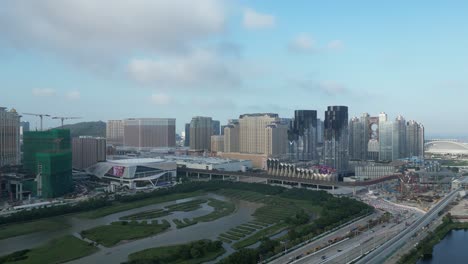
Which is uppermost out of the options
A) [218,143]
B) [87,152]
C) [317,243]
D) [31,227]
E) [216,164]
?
[218,143]

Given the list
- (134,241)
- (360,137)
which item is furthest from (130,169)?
(360,137)

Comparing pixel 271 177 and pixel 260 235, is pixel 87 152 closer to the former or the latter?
pixel 271 177

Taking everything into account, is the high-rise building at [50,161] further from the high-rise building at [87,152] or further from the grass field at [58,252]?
the grass field at [58,252]

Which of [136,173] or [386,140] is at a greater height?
[386,140]

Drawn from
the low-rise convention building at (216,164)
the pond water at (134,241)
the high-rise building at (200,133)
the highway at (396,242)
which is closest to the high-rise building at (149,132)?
the high-rise building at (200,133)

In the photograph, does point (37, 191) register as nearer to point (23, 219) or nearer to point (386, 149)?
point (23, 219)

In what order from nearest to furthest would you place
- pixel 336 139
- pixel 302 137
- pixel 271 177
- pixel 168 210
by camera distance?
pixel 168 210 < pixel 271 177 < pixel 336 139 < pixel 302 137

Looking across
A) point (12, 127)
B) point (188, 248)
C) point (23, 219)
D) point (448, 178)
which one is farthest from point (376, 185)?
point (12, 127)
